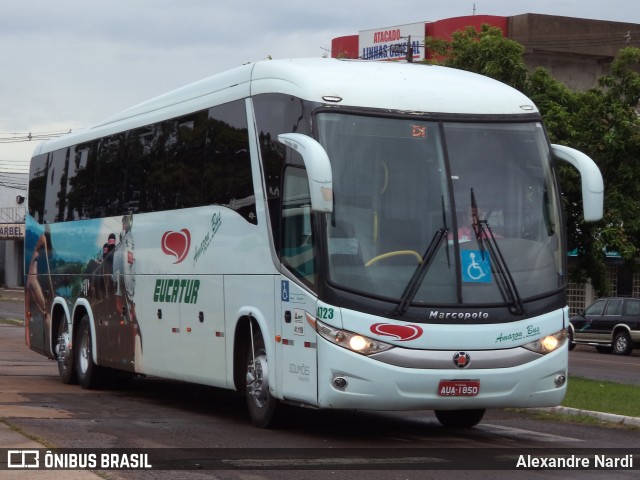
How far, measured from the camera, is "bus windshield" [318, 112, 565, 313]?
37.1ft

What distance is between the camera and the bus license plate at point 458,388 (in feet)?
36.7

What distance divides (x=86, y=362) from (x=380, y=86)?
8.18m

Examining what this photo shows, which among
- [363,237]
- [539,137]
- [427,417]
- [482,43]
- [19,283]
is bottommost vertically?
[19,283]

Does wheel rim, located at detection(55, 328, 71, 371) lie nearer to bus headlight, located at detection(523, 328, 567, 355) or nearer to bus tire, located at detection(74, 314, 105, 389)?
bus tire, located at detection(74, 314, 105, 389)

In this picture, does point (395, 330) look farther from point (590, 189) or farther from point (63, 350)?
point (63, 350)

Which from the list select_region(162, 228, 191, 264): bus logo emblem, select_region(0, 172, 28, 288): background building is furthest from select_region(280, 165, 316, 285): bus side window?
select_region(0, 172, 28, 288): background building

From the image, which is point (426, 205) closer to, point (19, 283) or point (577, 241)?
point (577, 241)

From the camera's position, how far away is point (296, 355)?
1181 centimetres

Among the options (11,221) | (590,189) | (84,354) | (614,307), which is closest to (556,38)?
(614,307)

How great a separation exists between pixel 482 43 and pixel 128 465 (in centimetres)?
1620

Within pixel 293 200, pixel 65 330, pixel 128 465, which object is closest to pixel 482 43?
pixel 65 330

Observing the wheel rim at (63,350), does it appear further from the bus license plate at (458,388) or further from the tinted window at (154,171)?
the bus license plate at (458,388)

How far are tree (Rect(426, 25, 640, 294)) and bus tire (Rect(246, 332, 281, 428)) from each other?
10123 mm

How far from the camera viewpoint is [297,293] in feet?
38.7
